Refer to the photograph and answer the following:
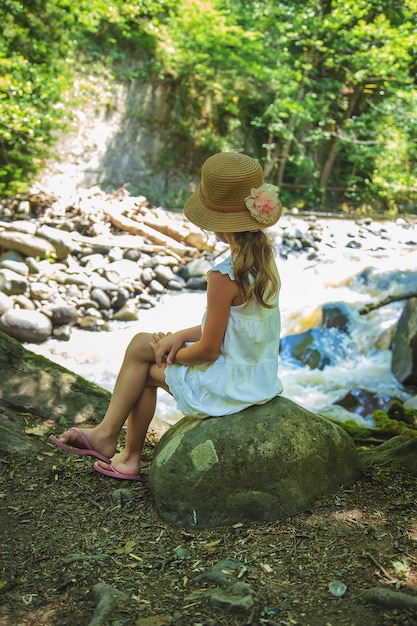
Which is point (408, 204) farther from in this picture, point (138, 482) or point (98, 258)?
point (138, 482)

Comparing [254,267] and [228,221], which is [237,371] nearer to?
[254,267]

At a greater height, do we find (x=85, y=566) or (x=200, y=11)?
(x=200, y=11)

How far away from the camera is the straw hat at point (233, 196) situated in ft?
8.17

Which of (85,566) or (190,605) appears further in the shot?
(85,566)

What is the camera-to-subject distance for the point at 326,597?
188 centimetres

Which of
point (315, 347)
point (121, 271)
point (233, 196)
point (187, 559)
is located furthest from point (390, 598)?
point (121, 271)

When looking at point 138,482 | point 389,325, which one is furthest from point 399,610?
point 389,325

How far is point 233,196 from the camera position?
2545mm

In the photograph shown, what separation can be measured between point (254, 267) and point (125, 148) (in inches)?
547

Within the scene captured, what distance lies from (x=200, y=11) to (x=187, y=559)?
15941 mm

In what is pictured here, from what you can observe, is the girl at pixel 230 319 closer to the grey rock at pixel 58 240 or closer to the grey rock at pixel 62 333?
the grey rock at pixel 62 333

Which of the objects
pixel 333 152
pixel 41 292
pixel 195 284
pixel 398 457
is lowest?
pixel 41 292

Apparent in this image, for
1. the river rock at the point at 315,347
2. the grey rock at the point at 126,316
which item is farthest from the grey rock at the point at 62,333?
the river rock at the point at 315,347

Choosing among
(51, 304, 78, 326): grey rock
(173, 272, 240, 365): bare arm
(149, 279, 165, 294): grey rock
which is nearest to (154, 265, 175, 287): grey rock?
(149, 279, 165, 294): grey rock
